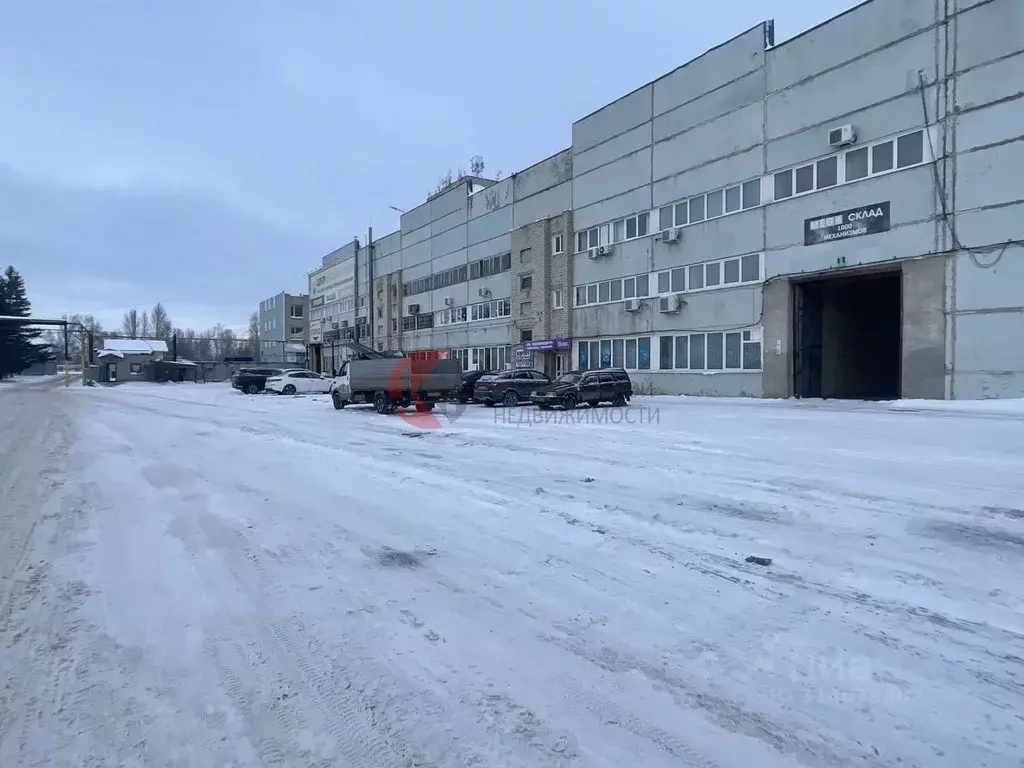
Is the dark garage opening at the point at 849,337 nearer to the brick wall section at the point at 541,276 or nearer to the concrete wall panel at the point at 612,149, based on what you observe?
the concrete wall panel at the point at 612,149

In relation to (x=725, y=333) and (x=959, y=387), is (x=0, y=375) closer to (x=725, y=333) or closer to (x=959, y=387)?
(x=725, y=333)

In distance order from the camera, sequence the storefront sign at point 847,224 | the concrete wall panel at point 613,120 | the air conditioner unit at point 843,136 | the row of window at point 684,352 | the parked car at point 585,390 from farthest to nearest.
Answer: the concrete wall panel at point 613,120 < the row of window at point 684,352 < the air conditioner unit at point 843,136 < the storefront sign at point 847,224 < the parked car at point 585,390

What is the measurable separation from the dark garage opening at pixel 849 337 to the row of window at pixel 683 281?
2418 millimetres

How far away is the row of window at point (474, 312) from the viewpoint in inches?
1719

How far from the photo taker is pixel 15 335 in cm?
6906

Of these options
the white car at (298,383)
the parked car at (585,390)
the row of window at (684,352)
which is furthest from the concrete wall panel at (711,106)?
the white car at (298,383)

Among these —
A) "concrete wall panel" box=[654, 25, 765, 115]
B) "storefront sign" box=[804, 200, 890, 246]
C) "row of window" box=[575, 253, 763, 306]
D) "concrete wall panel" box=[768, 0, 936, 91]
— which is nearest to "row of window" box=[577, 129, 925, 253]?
"storefront sign" box=[804, 200, 890, 246]

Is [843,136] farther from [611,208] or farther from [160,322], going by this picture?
[160,322]

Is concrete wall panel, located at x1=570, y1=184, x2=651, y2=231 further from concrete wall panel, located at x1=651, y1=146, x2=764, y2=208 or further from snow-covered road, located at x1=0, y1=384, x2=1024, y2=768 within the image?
snow-covered road, located at x1=0, y1=384, x2=1024, y2=768

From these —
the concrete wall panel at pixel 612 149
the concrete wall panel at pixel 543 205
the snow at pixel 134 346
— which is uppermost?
the concrete wall panel at pixel 612 149

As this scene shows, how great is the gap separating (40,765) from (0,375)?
84.3 metres

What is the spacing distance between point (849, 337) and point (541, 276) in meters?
17.7

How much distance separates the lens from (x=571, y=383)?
23.0 metres

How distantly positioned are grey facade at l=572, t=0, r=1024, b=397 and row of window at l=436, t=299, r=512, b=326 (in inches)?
294
